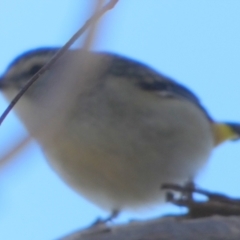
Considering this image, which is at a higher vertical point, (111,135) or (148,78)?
(148,78)

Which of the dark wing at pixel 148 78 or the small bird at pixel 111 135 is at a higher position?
the dark wing at pixel 148 78

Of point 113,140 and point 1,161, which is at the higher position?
point 113,140

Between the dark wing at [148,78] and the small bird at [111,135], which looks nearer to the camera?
the small bird at [111,135]

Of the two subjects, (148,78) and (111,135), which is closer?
(111,135)

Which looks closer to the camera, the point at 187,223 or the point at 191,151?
the point at 187,223

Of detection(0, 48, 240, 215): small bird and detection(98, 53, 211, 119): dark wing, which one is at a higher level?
detection(98, 53, 211, 119): dark wing

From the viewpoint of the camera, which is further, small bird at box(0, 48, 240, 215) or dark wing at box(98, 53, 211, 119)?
dark wing at box(98, 53, 211, 119)

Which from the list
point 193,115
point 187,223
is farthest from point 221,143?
point 187,223

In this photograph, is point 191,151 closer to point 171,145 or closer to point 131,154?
point 171,145
